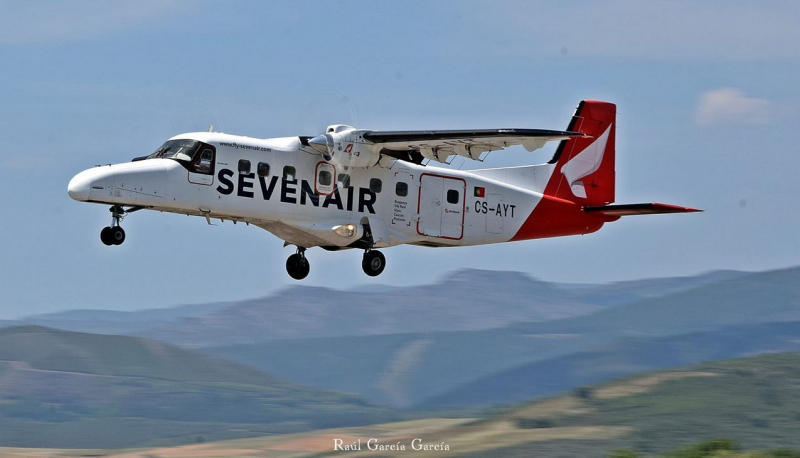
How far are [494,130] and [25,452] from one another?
268 feet

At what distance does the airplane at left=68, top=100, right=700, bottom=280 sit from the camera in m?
21.1

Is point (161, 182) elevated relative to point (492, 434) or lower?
elevated

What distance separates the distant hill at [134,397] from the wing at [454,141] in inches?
2488

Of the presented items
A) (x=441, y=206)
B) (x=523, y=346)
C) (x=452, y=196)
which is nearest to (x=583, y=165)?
(x=452, y=196)

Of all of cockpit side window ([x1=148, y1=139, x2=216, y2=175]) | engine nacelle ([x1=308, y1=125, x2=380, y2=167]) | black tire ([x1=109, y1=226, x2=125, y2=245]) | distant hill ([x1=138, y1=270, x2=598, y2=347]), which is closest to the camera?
black tire ([x1=109, y1=226, x2=125, y2=245])

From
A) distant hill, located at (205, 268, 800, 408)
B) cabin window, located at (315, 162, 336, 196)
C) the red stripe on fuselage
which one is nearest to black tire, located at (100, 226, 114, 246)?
cabin window, located at (315, 162, 336, 196)

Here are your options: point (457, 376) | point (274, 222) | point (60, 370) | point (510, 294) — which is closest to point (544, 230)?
point (274, 222)

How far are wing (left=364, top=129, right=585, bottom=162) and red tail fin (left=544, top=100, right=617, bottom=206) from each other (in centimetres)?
436

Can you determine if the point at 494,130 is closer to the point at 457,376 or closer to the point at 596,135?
the point at 596,135

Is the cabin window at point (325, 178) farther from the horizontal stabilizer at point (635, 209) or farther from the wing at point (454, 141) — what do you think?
the horizontal stabilizer at point (635, 209)

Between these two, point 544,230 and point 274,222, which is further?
point 544,230

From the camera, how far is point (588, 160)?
92.2ft

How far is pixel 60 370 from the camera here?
5655 inches

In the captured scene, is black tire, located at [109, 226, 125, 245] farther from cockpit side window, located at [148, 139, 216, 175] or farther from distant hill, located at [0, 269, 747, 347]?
distant hill, located at [0, 269, 747, 347]
